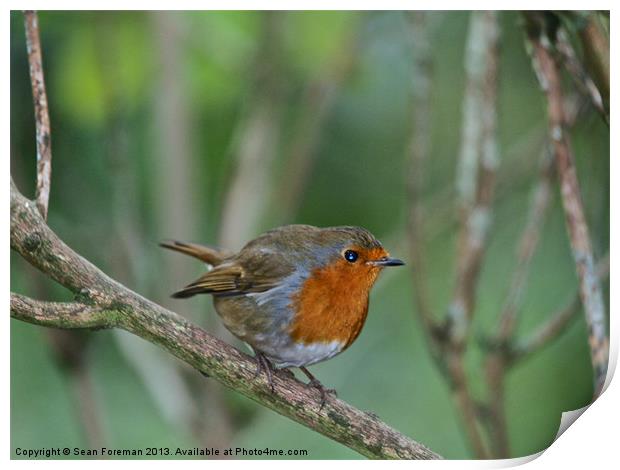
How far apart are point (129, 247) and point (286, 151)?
0.68 m

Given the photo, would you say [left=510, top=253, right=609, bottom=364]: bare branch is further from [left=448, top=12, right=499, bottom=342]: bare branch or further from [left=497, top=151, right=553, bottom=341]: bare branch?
[left=448, top=12, right=499, bottom=342]: bare branch

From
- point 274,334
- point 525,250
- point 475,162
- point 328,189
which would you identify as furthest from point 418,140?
point 274,334

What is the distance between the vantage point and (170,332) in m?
2.42

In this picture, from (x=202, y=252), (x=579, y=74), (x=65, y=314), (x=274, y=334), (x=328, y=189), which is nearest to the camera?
(x=65, y=314)

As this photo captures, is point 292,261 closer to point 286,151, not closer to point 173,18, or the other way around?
point 286,151

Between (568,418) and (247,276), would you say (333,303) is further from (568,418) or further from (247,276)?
(568,418)

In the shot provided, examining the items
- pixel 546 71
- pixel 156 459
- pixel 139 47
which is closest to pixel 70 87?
pixel 139 47

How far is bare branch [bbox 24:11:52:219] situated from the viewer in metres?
2.48

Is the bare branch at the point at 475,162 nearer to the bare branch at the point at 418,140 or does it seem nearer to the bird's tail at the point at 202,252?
the bare branch at the point at 418,140

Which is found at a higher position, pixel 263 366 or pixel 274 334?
pixel 274 334

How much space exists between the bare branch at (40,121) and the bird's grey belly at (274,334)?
641 mm

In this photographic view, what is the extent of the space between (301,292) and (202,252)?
41 cm

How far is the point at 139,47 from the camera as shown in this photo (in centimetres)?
299
